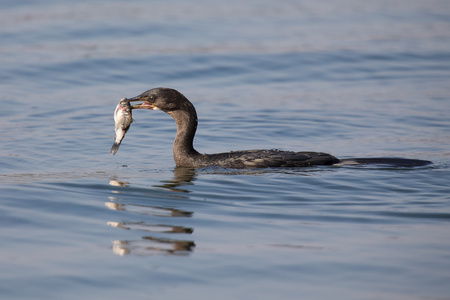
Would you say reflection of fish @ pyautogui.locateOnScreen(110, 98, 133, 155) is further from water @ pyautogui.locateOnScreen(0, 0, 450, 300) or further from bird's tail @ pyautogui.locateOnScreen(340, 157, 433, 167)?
bird's tail @ pyautogui.locateOnScreen(340, 157, 433, 167)

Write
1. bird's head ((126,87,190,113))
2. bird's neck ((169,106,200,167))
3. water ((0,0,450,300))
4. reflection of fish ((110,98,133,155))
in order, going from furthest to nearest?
1. bird's neck ((169,106,200,167))
2. bird's head ((126,87,190,113))
3. reflection of fish ((110,98,133,155))
4. water ((0,0,450,300))

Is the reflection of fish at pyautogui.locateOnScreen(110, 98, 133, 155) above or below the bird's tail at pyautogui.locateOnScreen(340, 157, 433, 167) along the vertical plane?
above

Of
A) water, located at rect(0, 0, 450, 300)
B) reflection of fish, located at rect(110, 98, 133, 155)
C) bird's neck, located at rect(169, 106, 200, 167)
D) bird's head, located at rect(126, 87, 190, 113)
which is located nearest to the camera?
water, located at rect(0, 0, 450, 300)

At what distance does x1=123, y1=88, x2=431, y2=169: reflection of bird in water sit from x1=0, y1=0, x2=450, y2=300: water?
23 cm

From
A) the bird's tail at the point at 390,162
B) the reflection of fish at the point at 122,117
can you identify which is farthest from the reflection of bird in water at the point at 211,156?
the reflection of fish at the point at 122,117

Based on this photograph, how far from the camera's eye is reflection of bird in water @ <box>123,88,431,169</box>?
444 inches

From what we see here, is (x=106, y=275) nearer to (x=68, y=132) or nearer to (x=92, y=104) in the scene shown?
(x=68, y=132)

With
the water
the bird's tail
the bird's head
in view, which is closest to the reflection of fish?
the bird's head

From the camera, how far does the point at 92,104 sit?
17.5m

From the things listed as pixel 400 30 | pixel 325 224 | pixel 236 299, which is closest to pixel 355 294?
pixel 236 299

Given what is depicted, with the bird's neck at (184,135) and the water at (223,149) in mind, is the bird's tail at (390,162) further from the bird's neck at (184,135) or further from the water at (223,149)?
the bird's neck at (184,135)

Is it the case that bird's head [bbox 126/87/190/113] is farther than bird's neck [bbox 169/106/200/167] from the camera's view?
No

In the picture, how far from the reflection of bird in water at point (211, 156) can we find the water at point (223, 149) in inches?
9.2

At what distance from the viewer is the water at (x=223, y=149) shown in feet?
22.8
